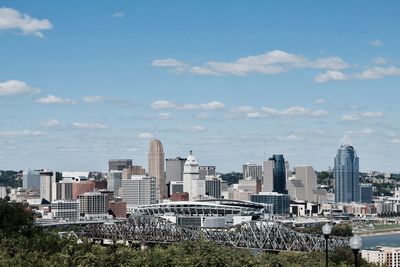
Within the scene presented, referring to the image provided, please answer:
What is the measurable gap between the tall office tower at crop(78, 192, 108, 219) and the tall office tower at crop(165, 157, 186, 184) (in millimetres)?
40669

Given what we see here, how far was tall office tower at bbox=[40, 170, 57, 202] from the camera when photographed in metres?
177

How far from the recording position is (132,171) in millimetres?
181250

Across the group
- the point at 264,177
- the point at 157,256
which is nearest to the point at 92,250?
the point at 157,256

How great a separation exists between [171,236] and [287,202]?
78496 millimetres

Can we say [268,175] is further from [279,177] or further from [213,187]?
[213,187]

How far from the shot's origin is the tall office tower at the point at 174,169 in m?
191

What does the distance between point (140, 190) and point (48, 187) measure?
26.9 m

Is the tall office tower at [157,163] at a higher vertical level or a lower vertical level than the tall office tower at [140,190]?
higher

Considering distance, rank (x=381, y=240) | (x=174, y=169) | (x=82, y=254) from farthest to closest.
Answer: (x=174, y=169) < (x=381, y=240) < (x=82, y=254)

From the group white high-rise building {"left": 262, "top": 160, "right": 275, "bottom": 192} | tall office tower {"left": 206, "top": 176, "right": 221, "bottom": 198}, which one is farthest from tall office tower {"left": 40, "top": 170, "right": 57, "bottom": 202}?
white high-rise building {"left": 262, "top": 160, "right": 275, "bottom": 192}

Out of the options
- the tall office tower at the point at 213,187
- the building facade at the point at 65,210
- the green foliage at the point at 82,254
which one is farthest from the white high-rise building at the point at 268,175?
the green foliage at the point at 82,254

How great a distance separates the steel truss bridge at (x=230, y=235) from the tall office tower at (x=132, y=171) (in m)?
73.4

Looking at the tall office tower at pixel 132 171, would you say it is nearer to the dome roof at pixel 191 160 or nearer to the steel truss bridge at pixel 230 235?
the dome roof at pixel 191 160

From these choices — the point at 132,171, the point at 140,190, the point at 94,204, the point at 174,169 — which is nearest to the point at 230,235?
Result: the point at 94,204
